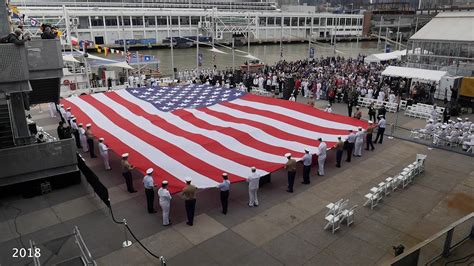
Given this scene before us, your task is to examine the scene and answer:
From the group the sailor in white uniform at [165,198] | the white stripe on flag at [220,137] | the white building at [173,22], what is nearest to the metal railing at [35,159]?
the white stripe on flag at [220,137]

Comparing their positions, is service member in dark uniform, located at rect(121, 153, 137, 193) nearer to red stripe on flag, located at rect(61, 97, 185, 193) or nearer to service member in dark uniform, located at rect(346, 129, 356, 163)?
red stripe on flag, located at rect(61, 97, 185, 193)

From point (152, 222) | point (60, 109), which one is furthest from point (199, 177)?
point (60, 109)

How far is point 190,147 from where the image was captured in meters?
11.1

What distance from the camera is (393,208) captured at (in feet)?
31.1

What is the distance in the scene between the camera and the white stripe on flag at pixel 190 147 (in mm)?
9891

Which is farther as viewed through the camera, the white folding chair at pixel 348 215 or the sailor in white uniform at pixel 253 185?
the sailor in white uniform at pixel 253 185

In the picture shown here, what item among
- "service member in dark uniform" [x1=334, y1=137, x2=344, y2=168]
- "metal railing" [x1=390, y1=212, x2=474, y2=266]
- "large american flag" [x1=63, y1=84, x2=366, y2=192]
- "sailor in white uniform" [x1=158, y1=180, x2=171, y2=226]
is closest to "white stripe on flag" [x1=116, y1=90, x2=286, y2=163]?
"large american flag" [x1=63, y1=84, x2=366, y2=192]

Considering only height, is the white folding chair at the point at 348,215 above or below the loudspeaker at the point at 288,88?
below

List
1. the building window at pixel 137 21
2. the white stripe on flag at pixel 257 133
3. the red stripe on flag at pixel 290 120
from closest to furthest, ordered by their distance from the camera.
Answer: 1. the white stripe on flag at pixel 257 133
2. the red stripe on flag at pixel 290 120
3. the building window at pixel 137 21

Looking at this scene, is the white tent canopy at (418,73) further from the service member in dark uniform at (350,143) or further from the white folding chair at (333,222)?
the white folding chair at (333,222)

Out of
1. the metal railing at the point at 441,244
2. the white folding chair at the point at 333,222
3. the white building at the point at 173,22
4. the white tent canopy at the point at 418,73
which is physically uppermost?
the white building at the point at 173,22

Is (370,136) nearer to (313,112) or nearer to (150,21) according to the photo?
(313,112)

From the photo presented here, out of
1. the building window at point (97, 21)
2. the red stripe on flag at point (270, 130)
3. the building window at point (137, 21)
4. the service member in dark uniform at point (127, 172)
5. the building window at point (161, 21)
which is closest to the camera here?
the service member in dark uniform at point (127, 172)

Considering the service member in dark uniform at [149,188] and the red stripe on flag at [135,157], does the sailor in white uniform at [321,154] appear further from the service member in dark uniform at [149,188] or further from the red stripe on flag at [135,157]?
the service member in dark uniform at [149,188]
